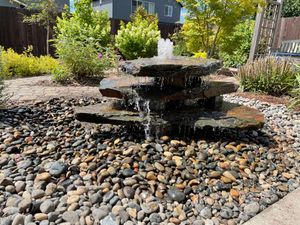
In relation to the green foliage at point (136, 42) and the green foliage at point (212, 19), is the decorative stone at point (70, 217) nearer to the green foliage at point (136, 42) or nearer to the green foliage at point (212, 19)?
the green foliage at point (212, 19)

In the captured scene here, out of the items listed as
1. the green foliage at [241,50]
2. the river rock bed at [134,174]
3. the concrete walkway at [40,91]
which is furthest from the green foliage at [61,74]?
the green foliage at [241,50]

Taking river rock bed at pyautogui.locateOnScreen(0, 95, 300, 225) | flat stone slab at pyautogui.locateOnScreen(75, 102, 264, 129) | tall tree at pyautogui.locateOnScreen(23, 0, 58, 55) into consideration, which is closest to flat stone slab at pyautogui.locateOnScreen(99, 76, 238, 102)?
flat stone slab at pyautogui.locateOnScreen(75, 102, 264, 129)

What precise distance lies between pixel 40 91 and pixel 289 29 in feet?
36.0

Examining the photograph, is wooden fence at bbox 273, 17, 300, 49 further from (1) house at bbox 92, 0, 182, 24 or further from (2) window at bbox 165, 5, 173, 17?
(2) window at bbox 165, 5, 173, 17

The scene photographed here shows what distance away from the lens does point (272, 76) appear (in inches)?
186

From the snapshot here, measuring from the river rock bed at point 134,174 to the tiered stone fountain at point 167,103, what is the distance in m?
0.19

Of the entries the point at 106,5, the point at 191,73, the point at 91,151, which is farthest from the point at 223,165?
the point at 106,5

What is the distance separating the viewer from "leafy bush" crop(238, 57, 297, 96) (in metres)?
4.72

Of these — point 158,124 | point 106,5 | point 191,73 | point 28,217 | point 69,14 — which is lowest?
point 28,217

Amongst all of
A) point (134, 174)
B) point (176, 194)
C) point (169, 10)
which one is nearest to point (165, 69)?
point (134, 174)

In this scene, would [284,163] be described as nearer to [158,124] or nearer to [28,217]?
[158,124]

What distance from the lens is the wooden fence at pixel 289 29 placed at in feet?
35.0

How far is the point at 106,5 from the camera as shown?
61.0 feet

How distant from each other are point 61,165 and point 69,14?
864 centimetres
